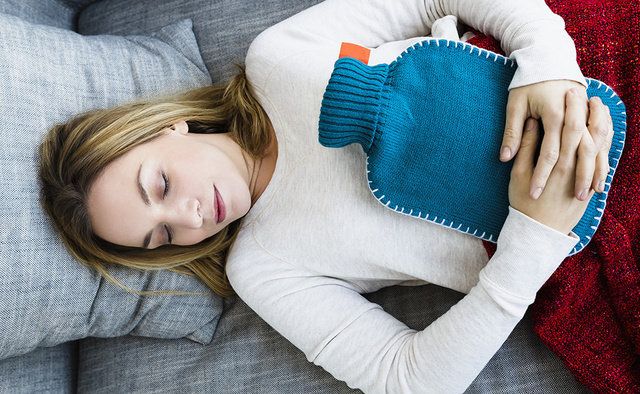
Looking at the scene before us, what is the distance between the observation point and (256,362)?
4.28 ft

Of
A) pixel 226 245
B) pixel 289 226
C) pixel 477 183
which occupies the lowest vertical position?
pixel 226 245

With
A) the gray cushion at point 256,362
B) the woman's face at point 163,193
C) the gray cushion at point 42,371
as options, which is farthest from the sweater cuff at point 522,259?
the gray cushion at point 42,371

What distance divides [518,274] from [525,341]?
10.2 inches

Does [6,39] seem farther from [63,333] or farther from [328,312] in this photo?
[328,312]

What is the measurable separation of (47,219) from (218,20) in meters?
0.66

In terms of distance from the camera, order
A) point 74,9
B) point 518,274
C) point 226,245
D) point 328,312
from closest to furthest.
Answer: point 518,274
point 328,312
point 226,245
point 74,9

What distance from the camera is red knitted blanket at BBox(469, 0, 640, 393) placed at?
1023 mm

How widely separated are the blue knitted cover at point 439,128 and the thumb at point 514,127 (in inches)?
0.9

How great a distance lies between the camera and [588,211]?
102 cm

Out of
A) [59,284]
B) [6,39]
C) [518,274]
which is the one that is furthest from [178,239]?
[518,274]

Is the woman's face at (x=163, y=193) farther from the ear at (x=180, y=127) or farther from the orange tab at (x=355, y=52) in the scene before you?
the orange tab at (x=355, y=52)

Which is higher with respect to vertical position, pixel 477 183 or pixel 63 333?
pixel 477 183

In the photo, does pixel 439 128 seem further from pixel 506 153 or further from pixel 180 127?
pixel 180 127

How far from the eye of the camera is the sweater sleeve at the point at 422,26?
3.37 ft
